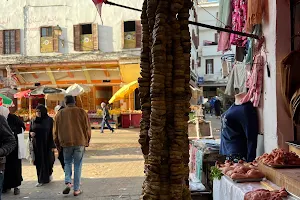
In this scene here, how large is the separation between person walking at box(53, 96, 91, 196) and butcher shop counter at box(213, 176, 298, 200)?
10.2 feet

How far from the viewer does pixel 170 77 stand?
7.68ft

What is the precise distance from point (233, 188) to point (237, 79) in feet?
11.1

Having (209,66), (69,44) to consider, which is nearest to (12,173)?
(69,44)

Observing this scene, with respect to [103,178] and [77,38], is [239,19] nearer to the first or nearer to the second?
[103,178]

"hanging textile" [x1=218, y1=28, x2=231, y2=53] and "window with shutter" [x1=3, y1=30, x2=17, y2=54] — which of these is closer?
"hanging textile" [x1=218, y1=28, x2=231, y2=53]

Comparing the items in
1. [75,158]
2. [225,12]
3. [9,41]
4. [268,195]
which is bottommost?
[75,158]

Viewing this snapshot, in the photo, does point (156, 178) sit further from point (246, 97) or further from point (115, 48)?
point (115, 48)

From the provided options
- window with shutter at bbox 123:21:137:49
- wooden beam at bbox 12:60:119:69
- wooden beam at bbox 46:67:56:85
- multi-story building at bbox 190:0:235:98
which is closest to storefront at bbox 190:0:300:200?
window with shutter at bbox 123:21:137:49

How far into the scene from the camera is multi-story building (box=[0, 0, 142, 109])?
24016mm

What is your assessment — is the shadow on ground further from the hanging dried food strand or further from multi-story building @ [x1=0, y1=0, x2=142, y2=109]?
multi-story building @ [x1=0, y1=0, x2=142, y2=109]

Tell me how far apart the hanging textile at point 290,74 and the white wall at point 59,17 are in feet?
64.3

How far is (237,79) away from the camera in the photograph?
296 inches

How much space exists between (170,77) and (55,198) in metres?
5.77

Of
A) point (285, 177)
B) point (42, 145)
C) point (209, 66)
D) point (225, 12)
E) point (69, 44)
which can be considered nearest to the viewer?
point (285, 177)
